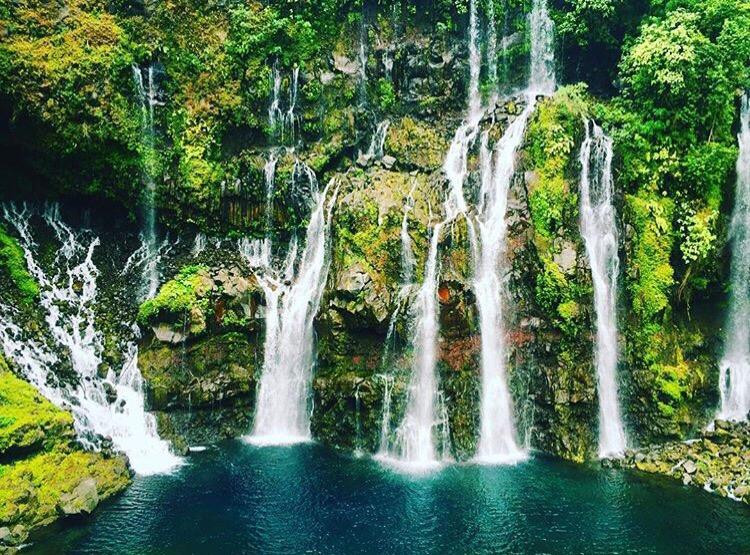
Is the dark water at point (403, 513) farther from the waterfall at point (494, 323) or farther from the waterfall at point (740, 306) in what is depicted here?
the waterfall at point (740, 306)

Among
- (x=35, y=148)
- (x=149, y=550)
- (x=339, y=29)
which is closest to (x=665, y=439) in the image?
(x=149, y=550)

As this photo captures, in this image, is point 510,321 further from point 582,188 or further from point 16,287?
point 16,287

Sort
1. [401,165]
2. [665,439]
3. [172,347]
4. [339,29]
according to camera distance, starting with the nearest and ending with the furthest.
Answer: [665,439]
[172,347]
[401,165]
[339,29]

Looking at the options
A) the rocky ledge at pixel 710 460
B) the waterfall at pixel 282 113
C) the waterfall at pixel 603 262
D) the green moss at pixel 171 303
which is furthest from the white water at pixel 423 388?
the waterfall at pixel 282 113

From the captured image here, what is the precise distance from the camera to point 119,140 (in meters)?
21.4

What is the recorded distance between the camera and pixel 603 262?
20031mm

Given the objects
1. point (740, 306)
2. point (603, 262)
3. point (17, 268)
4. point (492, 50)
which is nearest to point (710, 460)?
point (740, 306)

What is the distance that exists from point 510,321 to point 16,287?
16948 millimetres

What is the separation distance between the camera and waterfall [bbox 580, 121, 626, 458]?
19.2 m

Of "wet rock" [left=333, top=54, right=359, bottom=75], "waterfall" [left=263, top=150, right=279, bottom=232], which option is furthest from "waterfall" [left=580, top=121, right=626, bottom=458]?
"waterfall" [left=263, top=150, right=279, bottom=232]

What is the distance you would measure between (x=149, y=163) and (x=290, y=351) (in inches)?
368

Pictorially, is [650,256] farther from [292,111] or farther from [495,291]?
[292,111]

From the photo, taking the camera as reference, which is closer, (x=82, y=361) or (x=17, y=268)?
(x=82, y=361)

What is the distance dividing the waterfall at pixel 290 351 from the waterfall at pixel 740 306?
1471 cm
